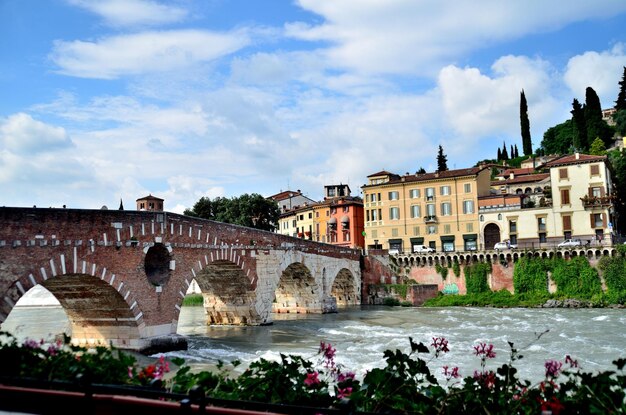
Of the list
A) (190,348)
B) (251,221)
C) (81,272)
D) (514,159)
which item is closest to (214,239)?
(190,348)

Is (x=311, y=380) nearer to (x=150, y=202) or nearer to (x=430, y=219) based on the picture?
(x=430, y=219)

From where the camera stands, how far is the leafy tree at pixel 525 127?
97.6 meters

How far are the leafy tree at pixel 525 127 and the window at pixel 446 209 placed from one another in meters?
46.9

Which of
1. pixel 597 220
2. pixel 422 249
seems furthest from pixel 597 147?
pixel 422 249

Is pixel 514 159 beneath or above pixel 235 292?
above

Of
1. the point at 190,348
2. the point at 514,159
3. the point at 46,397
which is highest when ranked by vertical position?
the point at 514,159

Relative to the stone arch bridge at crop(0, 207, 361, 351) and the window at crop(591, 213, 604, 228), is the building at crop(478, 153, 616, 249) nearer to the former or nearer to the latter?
the window at crop(591, 213, 604, 228)

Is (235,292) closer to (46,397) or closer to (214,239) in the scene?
(214,239)

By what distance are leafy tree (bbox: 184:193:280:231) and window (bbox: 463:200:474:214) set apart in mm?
23540

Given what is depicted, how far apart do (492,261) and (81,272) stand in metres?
38.1

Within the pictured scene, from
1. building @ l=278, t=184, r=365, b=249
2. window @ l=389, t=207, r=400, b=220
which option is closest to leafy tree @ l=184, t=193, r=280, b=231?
building @ l=278, t=184, r=365, b=249

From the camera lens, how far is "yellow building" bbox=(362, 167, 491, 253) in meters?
56.3

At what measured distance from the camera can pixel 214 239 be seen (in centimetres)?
2772

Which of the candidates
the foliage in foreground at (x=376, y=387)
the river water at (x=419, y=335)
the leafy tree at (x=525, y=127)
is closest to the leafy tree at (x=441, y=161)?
the leafy tree at (x=525, y=127)
